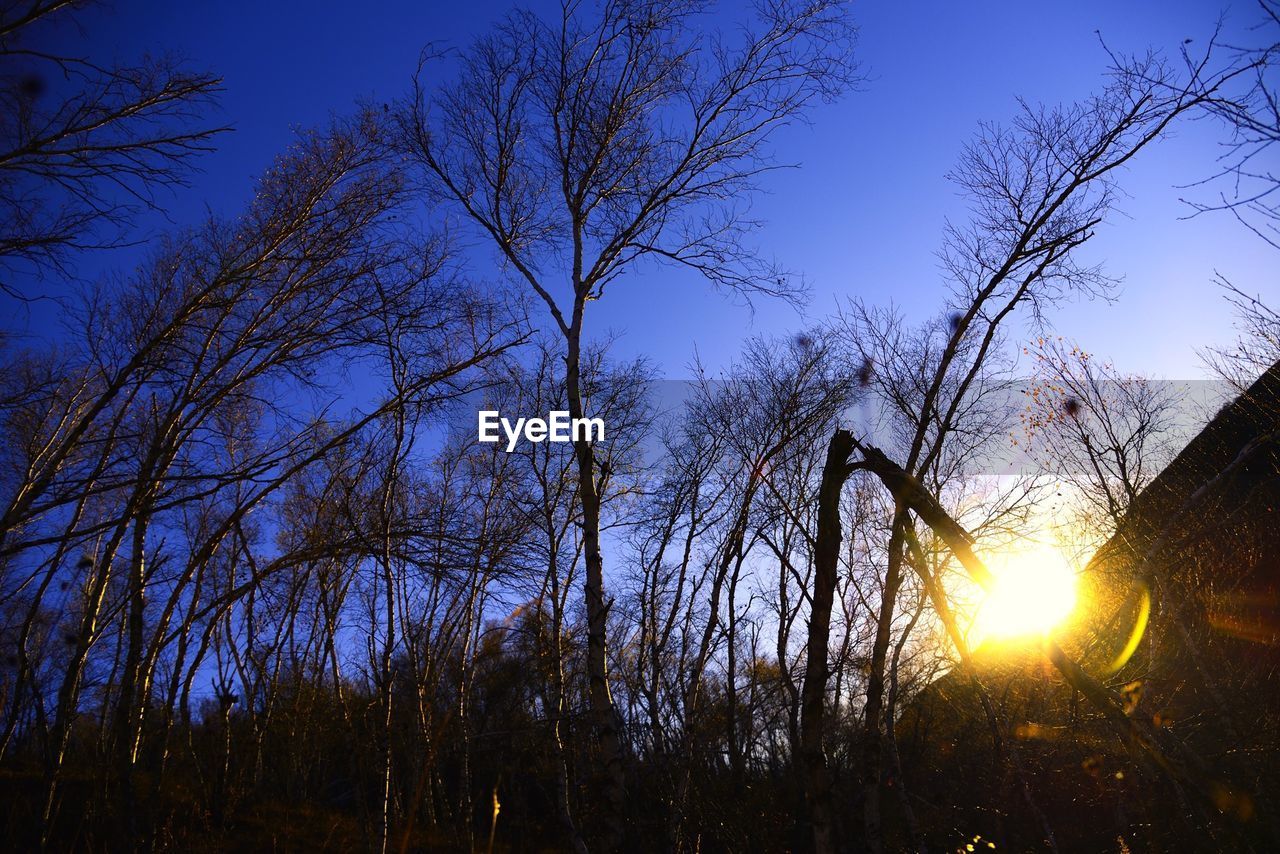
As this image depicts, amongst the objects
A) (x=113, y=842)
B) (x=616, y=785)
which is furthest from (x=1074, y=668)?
(x=113, y=842)

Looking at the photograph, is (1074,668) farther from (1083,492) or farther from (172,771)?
(172,771)

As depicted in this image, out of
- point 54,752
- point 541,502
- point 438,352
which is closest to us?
point 54,752

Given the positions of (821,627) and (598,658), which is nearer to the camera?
(821,627)

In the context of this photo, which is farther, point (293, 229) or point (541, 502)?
point (541, 502)

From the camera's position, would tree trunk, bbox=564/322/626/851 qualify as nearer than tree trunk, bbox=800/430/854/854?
No

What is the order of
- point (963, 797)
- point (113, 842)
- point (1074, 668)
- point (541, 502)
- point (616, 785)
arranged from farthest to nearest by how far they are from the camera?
point (963, 797), point (541, 502), point (113, 842), point (616, 785), point (1074, 668)

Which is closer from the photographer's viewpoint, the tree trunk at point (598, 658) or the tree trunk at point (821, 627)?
the tree trunk at point (821, 627)

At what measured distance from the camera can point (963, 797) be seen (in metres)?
24.4

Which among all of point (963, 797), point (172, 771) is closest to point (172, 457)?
point (172, 771)

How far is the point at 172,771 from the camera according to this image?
60.2ft

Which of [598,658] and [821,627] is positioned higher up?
[598,658]

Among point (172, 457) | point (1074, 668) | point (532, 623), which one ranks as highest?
point (172, 457)

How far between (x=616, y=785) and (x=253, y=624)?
11676mm

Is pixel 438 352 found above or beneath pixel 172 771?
above
